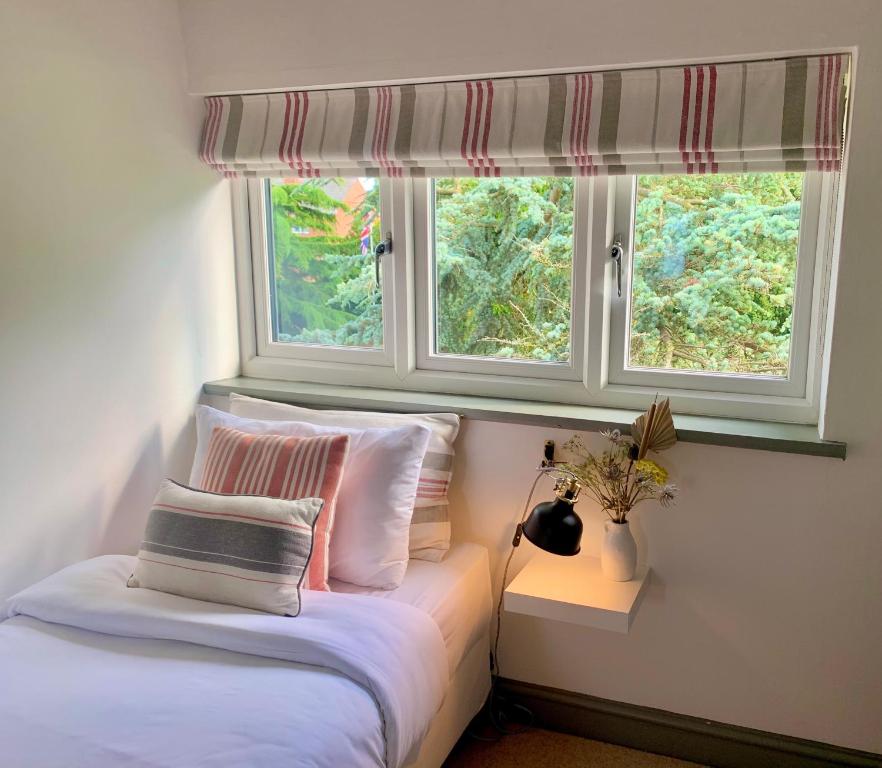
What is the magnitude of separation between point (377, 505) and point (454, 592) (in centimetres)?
31

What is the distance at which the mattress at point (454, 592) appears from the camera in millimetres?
2230

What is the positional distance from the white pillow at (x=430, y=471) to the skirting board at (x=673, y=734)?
53 cm

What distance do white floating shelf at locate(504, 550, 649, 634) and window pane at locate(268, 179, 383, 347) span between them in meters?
0.98

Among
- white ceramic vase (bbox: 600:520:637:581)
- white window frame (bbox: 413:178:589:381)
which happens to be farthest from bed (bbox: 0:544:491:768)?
white window frame (bbox: 413:178:589:381)

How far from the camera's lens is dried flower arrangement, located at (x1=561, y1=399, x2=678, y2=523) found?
7.27 ft

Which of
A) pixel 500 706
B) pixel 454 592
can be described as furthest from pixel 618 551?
pixel 500 706

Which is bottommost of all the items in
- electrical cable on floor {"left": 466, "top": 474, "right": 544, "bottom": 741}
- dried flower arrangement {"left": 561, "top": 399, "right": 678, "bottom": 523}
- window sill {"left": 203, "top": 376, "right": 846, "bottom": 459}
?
electrical cable on floor {"left": 466, "top": 474, "right": 544, "bottom": 741}

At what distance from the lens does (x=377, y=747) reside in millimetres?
1772

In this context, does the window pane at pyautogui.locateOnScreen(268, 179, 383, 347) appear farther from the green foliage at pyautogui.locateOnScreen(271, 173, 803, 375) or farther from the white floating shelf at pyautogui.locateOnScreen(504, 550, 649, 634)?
the white floating shelf at pyautogui.locateOnScreen(504, 550, 649, 634)

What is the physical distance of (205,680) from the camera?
5.86 feet

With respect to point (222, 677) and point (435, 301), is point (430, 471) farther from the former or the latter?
point (222, 677)

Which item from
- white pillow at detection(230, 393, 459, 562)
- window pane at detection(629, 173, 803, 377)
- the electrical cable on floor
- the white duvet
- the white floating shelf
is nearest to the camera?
the white duvet

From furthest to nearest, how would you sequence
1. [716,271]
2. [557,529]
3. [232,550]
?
[716,271]
[557,529]
[232,550]

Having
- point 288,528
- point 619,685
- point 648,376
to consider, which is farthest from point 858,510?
point 288,528
